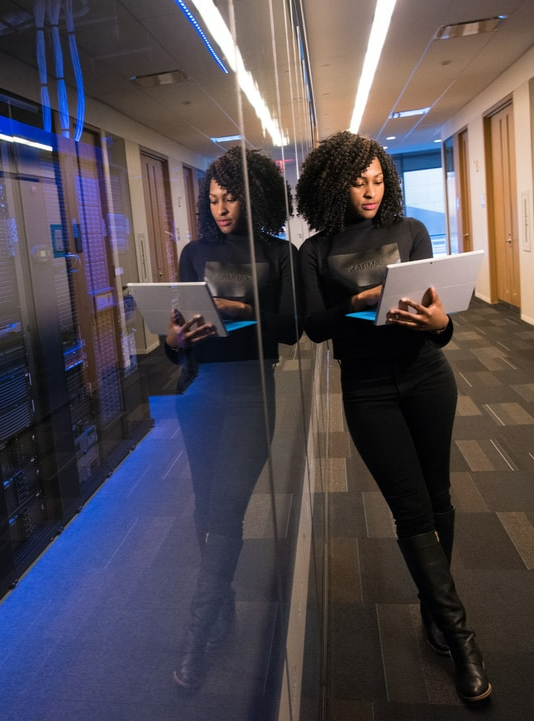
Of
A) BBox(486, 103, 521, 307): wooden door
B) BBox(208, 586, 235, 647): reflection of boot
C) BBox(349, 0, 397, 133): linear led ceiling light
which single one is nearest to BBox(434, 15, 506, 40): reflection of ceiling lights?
BBox(349, 0, 397, 133): linear led ceiling light

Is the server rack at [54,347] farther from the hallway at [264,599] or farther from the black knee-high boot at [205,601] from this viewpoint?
the black knee-high boot at [205,601]

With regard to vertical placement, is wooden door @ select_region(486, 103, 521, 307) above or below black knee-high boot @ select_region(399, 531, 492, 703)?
above

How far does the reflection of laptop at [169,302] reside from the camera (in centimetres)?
32

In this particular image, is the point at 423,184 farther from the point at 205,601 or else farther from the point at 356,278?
the point at 205,601

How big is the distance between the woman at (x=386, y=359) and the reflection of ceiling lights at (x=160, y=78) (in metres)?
1.04

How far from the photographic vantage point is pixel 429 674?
1.53m

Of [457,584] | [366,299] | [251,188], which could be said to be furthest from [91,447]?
[457,584]

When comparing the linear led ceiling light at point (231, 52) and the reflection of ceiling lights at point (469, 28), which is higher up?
the reflection of ceiling lights at point (469, 28)

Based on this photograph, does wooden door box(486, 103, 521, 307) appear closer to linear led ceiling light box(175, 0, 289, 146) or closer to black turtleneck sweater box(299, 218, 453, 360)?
black turtleneck sweater box(299, 218, 453, 360)

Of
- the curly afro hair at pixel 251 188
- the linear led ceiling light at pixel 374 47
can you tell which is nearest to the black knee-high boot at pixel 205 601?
the curly afro hair at pixel 251 188

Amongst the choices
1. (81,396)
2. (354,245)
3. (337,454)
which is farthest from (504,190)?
(81,396)

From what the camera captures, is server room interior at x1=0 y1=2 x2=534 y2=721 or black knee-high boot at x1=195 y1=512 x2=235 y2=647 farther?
black knee-high boot at x1=195 y1=512 x2=235 y2=647

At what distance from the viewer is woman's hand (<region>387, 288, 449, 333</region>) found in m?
1.34

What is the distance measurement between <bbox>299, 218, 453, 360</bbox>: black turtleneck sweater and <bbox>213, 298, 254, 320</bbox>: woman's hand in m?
0.82
